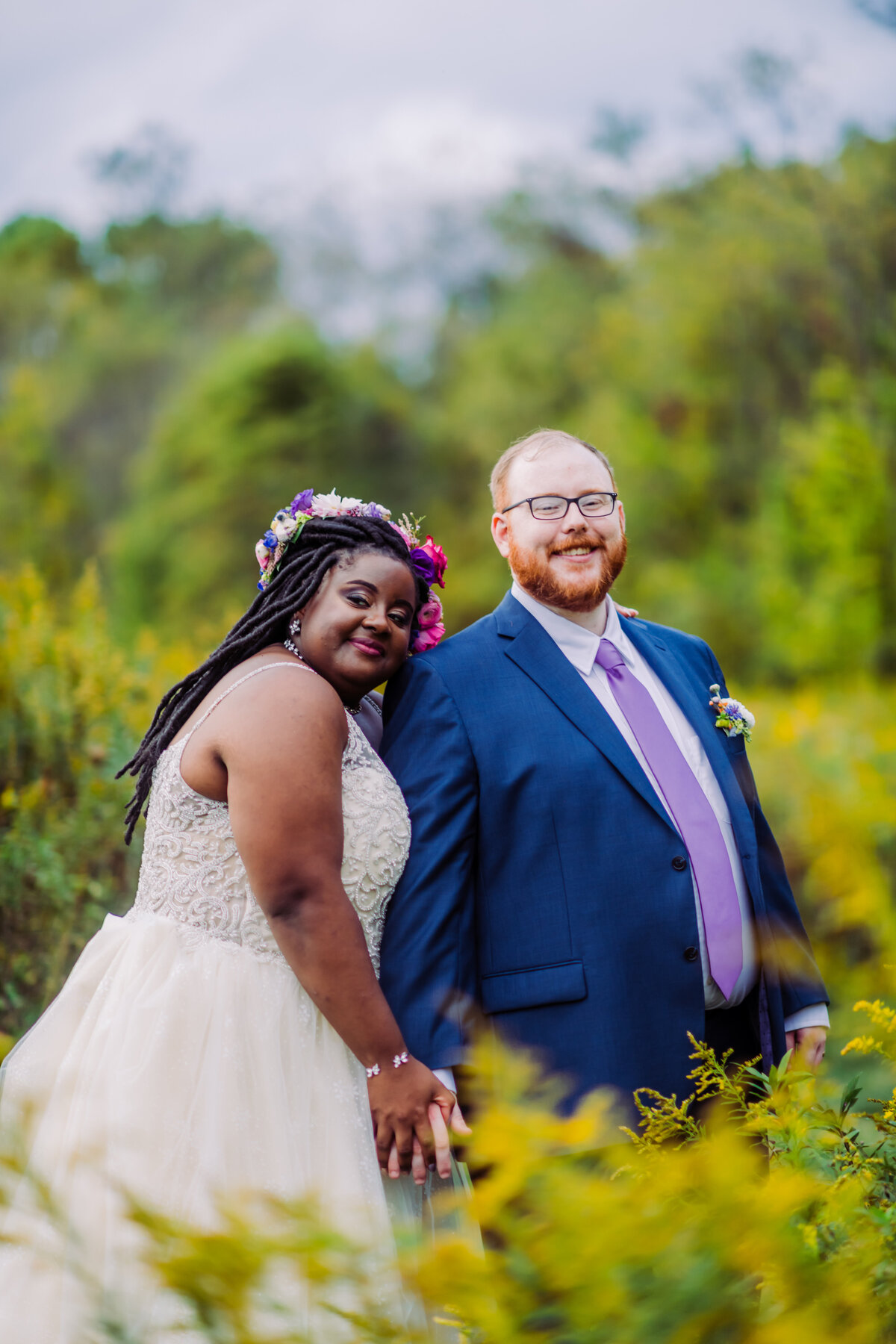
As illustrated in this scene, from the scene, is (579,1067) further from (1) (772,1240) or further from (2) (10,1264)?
(1) (772,1240)

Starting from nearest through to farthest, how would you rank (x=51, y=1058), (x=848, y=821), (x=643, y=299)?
(x=848, y=821)
(x=51, y=1058)
(x=643, y=299)

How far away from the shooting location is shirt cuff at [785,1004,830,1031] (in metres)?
3.05

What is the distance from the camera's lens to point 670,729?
9.95ft

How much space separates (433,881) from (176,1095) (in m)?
0.67

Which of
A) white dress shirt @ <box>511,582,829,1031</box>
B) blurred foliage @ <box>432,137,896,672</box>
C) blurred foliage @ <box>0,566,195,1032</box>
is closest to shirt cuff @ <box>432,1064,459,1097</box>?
white dress shirt @ <box>511,582,829,1031</box>

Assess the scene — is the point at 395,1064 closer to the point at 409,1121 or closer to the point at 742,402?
the point at 409,1121

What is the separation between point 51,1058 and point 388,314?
120ft

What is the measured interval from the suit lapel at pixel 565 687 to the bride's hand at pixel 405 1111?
842 millimetres

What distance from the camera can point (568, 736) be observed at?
111 inches

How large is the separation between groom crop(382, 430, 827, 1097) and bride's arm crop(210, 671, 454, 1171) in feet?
0.54

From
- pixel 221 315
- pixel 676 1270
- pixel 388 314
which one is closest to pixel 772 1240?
pixel 676 1270

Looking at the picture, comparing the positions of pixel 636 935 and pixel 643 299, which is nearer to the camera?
pixel 636 935

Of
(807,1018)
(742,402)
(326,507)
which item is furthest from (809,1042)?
(742,402)

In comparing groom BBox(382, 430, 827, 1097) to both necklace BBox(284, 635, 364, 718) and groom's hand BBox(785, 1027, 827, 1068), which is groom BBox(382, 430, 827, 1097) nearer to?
groom's hand BBox(785, 1027, 827, 1068)
